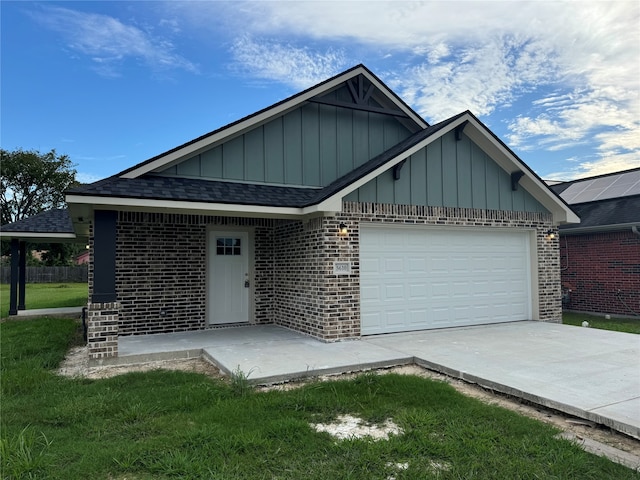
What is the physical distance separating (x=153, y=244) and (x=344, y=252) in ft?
12.7

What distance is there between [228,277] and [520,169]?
22.9 feet

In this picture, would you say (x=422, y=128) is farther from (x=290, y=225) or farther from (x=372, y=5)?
(x=290, y=225)

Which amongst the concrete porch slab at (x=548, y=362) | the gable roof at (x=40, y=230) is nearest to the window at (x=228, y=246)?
the concrete porch slab at (x=548, y=362)

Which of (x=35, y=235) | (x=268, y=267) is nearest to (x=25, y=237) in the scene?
(x=35, y=235)

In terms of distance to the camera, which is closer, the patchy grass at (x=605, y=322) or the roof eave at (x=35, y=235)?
the patchy grass at (x=605, y=322)

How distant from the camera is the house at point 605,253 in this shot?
11844 mm

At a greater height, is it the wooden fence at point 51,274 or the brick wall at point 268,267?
the brick wall at point 268,267

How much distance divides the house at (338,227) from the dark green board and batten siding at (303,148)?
0.03 metres

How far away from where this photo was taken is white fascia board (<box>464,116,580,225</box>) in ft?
30.4

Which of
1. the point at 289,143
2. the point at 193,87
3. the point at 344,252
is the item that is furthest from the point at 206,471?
the point at 193,87

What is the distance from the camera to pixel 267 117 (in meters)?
9.04

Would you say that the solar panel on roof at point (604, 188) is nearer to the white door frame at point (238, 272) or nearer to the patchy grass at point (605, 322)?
the patchy grass at point (605, 322)

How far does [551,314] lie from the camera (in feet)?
33.8

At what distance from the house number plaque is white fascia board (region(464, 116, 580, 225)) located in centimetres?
413
